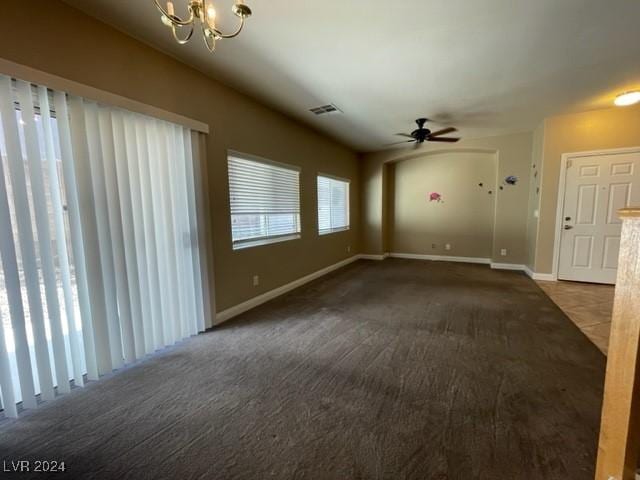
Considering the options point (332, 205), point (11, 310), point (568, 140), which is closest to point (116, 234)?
point (11, 310)

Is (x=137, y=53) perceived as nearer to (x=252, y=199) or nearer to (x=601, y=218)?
(x=252, y=199)

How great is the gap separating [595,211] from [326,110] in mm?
4339

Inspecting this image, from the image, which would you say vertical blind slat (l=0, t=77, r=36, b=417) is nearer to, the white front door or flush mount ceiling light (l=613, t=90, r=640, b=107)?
flush mount ceiling light (l=613, t=90, r=640, b=107)

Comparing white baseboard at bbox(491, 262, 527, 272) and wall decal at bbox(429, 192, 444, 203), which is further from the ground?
wall decal at bbox(429, 192, 444, 203)

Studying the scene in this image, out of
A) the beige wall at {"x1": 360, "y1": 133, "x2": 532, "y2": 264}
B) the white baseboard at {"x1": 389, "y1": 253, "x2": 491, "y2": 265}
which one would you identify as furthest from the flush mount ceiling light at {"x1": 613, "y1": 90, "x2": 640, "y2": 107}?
the white baseboard at {"x1": 389, "y1": 253, "x2": 491, "y2": 265}

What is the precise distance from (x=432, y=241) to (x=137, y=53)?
248 inches

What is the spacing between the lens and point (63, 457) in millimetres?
1404

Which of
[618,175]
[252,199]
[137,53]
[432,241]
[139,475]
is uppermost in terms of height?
[137,53]

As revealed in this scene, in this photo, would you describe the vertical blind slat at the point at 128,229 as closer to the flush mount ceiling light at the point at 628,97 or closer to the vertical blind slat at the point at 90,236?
the vertical blind slat at the point at 90,236

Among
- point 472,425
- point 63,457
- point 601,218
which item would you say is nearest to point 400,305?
point 472,425

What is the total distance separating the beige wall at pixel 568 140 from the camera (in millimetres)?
3967

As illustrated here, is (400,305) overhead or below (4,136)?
below

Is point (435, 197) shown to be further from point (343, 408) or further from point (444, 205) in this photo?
point (343, 408)

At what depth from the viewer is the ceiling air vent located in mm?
3773
